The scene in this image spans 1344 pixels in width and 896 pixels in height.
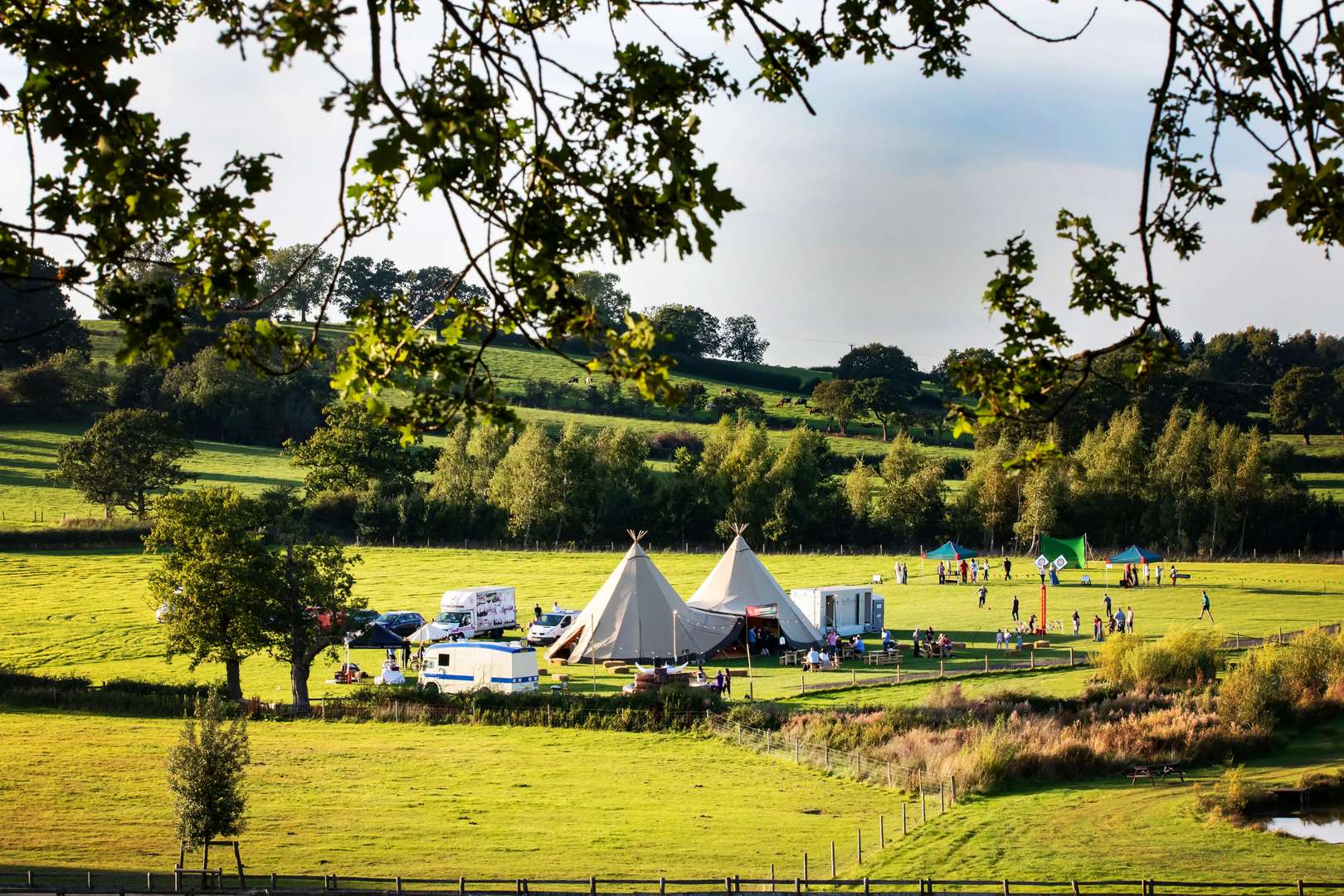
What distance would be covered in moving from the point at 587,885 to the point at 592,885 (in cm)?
174

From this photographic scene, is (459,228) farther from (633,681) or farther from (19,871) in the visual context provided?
(633,681)

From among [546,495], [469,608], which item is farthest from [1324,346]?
[469,608]

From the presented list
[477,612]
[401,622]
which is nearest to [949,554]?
[477,612]

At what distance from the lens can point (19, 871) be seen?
18453 millimetres

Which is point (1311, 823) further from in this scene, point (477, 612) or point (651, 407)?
point (651, 407)

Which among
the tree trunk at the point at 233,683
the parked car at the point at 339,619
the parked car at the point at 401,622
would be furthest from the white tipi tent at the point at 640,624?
the tree trunk at the point at 233,683

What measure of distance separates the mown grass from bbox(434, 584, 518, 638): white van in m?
9.43

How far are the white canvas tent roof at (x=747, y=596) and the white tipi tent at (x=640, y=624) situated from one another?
112 centimetres

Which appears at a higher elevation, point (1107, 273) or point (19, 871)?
point (1107, 273)

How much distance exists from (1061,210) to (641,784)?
22.1 m

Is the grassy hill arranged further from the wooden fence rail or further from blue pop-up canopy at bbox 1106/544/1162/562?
the wooden fence rail

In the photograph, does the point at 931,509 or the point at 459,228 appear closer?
the point at 459,228

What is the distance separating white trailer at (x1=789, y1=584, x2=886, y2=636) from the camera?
41344mm

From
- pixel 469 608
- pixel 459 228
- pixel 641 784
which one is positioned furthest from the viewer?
pixel 469 608
